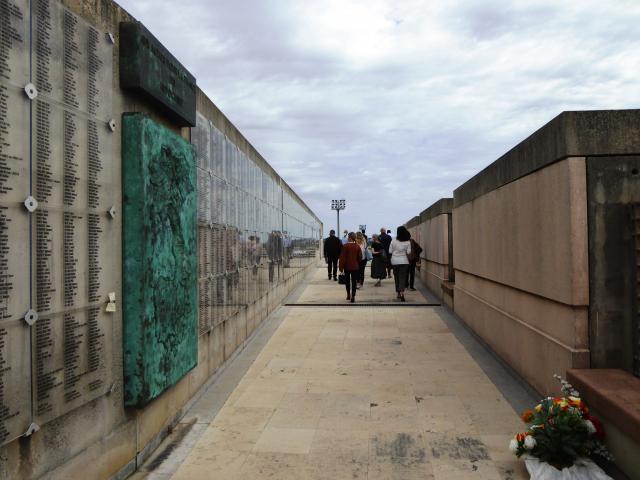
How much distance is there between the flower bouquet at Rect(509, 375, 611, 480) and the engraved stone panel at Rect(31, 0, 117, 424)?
2786 millimetres

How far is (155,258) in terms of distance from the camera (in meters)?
4.11

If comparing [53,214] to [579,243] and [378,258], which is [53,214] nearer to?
[579,243]

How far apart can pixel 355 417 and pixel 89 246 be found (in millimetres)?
2738

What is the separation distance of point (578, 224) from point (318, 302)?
8804 mm

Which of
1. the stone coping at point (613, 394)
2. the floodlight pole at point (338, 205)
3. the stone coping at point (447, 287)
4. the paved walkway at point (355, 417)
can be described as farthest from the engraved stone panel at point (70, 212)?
the floodlight pole at point (338, 205)

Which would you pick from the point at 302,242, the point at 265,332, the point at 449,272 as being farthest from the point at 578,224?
the point at 302,242

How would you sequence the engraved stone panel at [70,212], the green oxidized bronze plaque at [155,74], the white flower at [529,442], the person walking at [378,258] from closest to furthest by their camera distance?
the engraved stone panel at [70,212] < the white flower at [529,442] < the green oxidized bronze plaque at [155,74] < the person walking at [378,258]

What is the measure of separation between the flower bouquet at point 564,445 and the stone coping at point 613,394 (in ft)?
0.45

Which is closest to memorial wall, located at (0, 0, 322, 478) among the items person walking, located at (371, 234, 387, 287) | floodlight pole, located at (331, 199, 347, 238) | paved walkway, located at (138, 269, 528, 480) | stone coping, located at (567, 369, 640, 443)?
paved walkway, located at (138, 269, 528, 480)

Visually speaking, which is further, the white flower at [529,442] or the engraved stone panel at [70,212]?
the white flower at [529,442]

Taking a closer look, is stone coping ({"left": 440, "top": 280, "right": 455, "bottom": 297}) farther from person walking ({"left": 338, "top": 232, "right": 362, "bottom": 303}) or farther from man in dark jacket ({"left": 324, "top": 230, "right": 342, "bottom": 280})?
man in dark jacket ({"left": 324, "top": 230, "right": 342, "bottom": 280})

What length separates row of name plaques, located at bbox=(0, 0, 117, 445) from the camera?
8.77 feet

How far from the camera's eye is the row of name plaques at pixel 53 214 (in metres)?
2.67

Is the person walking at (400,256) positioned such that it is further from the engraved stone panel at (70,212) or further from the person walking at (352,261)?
the engraved stone panel at (70,212)
